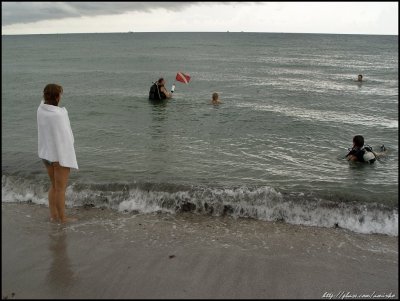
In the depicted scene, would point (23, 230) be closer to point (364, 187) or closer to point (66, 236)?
point (66, 236)

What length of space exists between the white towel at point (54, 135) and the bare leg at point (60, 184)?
17cm

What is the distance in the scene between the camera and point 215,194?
23.1 feet

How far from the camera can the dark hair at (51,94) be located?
4859 millimetres

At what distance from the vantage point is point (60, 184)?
211 inches

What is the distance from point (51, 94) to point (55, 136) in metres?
0.54

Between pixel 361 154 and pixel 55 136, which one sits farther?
pixel 361 154

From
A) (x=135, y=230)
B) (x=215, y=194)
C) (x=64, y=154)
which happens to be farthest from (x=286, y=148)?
(x=64, y=154)

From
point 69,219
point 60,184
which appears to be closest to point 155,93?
point 69,219

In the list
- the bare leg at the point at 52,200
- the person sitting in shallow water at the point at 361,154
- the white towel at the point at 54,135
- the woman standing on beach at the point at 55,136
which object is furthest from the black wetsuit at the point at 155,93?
the white towel at the point at 54,135

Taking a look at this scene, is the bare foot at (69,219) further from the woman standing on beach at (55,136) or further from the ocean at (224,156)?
the ocean at (224,156)

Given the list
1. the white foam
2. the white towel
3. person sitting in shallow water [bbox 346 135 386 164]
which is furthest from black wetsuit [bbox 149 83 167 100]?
the white towel

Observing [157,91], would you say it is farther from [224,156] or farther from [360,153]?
[360,153]

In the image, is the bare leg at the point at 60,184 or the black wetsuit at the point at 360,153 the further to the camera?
the black wetsuit at the point at 360,153

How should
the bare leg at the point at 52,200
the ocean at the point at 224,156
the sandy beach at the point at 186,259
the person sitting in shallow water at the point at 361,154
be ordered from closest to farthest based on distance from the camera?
the sandy beach at the point at 186,259
the bare leg at the point at 52,200
the ocean at the point at 224,156
the person sitting in shallow water at the point at 361,154
